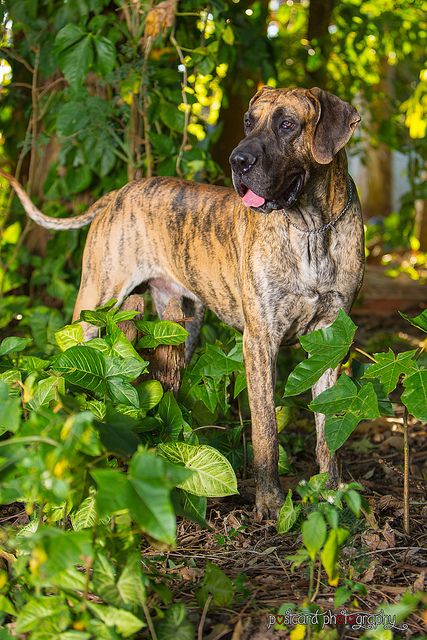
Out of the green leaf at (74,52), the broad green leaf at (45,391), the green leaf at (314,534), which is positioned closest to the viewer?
the green leaf at (314,534)

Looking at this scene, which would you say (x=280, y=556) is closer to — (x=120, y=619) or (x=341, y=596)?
(x=341, y=596)

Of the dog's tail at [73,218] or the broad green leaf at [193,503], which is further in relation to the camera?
the dog's tail at [73,218]

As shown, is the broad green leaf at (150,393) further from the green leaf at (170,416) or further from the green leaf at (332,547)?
the green leaf at (332,547)

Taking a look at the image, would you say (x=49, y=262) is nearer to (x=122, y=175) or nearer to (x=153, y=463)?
(x=122, y=175)

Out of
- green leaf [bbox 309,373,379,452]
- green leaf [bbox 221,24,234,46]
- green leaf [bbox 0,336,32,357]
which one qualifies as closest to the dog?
green leaf [bbox 309,373,379,452]

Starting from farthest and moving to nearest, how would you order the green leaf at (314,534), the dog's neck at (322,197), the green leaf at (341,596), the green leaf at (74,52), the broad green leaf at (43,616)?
the green leaf at (74,52) → the dog's neck at (322,197) → the green leaf at (341,596) → the green leaf at (314,534) → the broad green leaf at (43,616)

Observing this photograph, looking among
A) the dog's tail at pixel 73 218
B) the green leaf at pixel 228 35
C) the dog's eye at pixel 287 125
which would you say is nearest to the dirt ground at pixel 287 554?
the dog's eye at pixel 287 125

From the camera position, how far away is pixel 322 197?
12.1 feet

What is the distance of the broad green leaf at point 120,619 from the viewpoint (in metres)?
2.23

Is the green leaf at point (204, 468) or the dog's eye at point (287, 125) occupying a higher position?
the dog's eye at point (287, 125)

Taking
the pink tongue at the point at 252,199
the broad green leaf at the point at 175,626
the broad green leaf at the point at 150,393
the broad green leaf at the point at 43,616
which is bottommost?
the broad green leaf at the point at 175,626

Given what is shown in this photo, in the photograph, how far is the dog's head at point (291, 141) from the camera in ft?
11.3

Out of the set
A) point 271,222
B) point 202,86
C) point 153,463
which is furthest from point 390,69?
point 153,463

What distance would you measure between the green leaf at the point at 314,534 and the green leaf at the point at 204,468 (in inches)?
26.1
